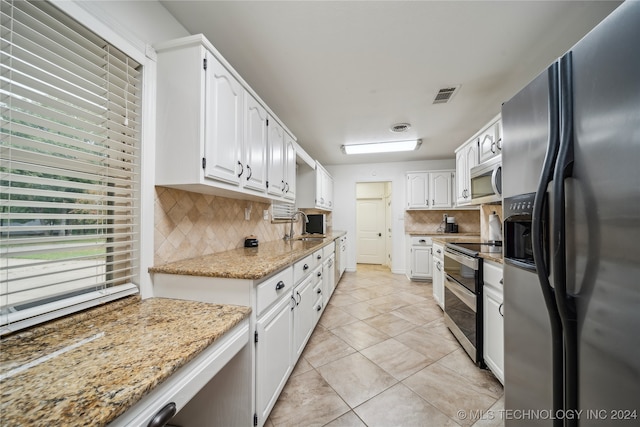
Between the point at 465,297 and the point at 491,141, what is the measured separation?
150cm

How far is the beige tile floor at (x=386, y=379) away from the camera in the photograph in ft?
4.48

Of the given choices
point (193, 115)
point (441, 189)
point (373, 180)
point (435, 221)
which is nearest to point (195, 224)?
point (193, 115)

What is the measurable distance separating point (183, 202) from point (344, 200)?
404cm

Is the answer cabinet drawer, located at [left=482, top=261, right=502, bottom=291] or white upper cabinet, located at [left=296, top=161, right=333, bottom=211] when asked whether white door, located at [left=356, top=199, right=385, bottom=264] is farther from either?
cabinet drawer, located at [left=482, top=261, right=502, bottom=291]

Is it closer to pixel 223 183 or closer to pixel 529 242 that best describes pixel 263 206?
pixel 223 183

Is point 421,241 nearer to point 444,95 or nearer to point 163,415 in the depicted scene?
point 444,95

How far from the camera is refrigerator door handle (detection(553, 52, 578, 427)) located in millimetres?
662

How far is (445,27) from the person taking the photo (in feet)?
4.92

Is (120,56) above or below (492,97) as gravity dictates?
below

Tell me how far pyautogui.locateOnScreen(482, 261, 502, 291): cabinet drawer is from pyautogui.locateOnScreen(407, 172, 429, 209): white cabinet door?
9.85 feet

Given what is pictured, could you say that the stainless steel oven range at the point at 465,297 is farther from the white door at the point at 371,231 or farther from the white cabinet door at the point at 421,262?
the white door at the point at 371,231

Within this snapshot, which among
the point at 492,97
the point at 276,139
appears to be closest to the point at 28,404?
the point at 276,139

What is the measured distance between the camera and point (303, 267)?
6.00 feet

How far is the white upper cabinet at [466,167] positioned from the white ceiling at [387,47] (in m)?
0.41
